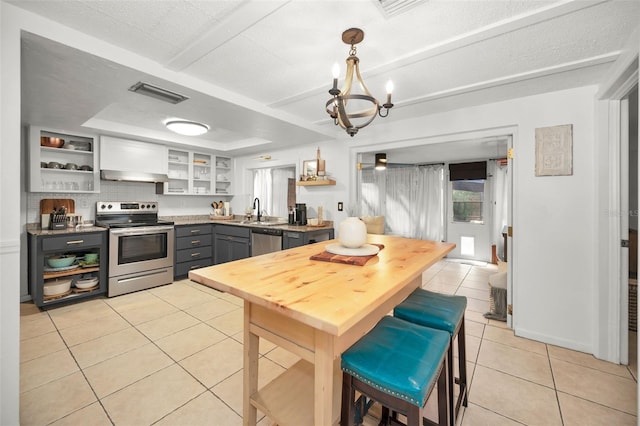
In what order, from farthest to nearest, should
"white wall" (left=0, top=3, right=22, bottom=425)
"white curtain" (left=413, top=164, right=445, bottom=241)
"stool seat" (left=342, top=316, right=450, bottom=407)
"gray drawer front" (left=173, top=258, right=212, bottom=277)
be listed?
"white curtain" (left=413, top=164, right=445, bottom=241) → "gray drawer front" (left=173, top=258, right=212, bottom=277) → "white wall" (left=0, top=3, right=22, bottom=425) → "stool seat" (left=342, top=316, right=450, bottom=407)

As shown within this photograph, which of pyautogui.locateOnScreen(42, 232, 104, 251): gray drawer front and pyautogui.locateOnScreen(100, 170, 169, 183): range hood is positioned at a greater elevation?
pyautogui.locateOnScreen(100, 170, 169, 183): range hood

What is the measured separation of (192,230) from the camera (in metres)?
4.43

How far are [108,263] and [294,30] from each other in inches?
144

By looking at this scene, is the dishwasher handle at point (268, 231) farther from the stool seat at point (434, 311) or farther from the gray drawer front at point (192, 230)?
the stool seat at point (434, 311)

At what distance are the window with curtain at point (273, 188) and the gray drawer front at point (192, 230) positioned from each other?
3.58ft

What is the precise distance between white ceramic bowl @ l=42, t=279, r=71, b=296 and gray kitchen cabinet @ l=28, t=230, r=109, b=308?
41mm

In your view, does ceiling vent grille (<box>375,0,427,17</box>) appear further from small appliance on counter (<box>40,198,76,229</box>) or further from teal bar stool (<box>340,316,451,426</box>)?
small appliance on counter (<box>40,198,76,229</box>)

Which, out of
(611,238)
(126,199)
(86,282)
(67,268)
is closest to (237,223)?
(126,199)

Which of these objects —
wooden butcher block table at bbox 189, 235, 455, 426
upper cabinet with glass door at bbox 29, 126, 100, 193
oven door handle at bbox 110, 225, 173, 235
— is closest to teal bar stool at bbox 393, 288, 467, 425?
wooden butcher block table at bbox 189, 235, 455, 426

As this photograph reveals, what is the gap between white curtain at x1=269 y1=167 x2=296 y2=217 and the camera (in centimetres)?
524

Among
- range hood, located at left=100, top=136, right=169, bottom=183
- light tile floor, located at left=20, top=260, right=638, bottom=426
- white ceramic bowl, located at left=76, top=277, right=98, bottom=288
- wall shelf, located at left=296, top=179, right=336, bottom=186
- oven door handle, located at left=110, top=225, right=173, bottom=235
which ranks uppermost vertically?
range hood, located at left=100, top=136, right=169, bottom=183

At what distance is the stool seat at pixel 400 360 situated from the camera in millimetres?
966

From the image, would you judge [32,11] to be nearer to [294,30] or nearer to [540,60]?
[294,30]

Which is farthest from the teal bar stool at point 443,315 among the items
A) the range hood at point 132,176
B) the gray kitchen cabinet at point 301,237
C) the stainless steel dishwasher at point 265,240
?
the range hood at point 132,176
